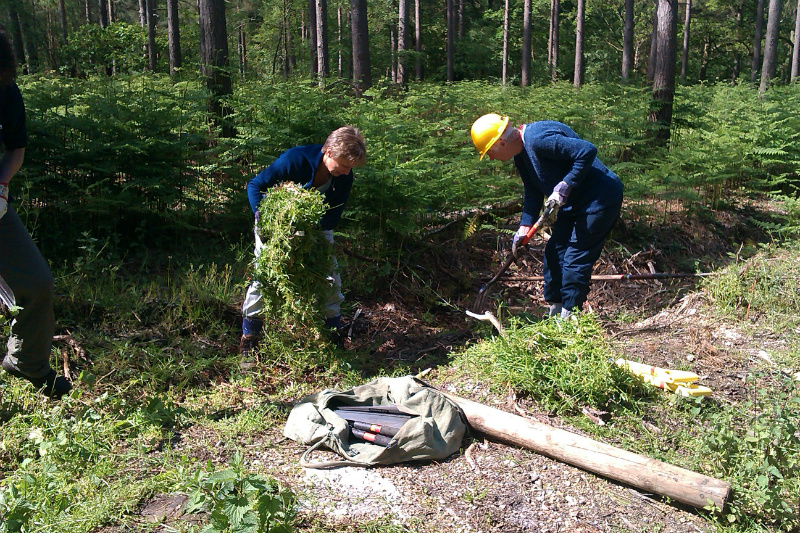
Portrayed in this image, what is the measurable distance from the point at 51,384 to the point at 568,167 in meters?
4.00

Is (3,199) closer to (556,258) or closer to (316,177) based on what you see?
(316,177)

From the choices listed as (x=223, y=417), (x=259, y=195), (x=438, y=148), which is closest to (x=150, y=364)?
(x=223, y=417)

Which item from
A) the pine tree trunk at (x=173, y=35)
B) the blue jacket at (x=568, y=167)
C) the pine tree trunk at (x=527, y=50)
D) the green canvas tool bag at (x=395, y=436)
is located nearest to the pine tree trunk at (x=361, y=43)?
A: the pine tree trunk at (x=173, y=35)

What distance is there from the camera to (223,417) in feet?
13.1

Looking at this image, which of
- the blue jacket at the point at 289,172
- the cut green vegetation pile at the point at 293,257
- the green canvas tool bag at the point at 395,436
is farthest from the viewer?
the blue jacket at the point at 289,172

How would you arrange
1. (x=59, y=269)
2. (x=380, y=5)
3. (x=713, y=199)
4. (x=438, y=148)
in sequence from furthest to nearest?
(x=380, y=5) < (x=713, y=199) < (x=438, y=148) < (x=59, y=269)

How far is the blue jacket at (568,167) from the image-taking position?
4.64 m

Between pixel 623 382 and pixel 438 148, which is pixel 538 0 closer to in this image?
pixel 438 148

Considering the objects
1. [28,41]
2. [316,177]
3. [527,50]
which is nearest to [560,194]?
[316,177]

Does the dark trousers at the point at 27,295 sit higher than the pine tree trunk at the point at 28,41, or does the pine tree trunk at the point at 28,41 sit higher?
the pine tree trunk at the point at 28,41

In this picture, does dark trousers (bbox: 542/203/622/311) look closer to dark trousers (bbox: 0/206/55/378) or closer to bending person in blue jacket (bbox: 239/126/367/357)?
bending person in blue jacket (bbox: 239/126/367/357)

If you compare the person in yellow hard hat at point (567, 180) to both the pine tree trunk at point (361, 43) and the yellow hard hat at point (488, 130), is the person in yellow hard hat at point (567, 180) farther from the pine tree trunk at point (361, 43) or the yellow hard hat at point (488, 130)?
the pine tree trunk at point (361, 43)

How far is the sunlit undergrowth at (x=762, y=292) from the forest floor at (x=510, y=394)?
227 millimetres

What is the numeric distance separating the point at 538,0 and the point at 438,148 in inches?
1162
